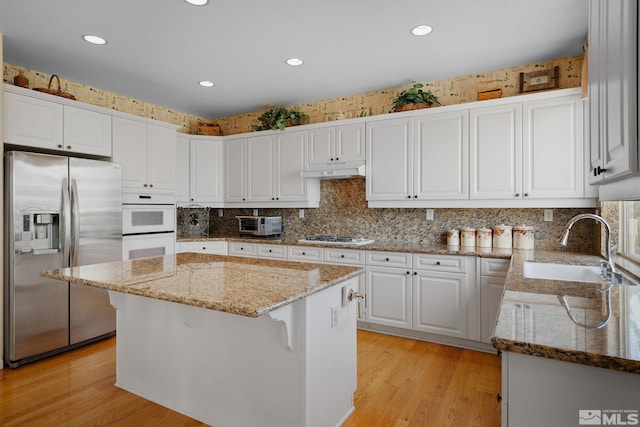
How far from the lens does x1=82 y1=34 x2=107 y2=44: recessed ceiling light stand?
9.01 feet

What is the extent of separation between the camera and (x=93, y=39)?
279 centimetres

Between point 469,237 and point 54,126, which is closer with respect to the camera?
point 54,126

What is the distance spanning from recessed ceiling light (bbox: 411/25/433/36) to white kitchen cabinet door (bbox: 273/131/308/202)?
1.74 m

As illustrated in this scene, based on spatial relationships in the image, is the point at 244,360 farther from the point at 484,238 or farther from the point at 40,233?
the point at 484,238

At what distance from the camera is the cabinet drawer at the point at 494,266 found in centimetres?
290

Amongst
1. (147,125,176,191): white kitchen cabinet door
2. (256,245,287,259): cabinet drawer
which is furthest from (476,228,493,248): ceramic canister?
(147,125,176,191): white kitchen cabinet door

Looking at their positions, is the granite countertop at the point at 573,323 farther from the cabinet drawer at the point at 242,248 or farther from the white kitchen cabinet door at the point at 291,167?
the cabinet drawer at the point at 242,248

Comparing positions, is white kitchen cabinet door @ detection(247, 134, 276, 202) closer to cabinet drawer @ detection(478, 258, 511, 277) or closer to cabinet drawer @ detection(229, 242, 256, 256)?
cabinet drawer @ detection(229, 242, 256, 256)

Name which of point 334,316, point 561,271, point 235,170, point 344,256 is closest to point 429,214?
point 344,256

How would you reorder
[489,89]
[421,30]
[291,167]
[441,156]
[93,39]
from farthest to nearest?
[291,167]
[441,156]
[489,89]
[93,39]
[421,30]

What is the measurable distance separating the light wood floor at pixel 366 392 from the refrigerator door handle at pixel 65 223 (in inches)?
34.1

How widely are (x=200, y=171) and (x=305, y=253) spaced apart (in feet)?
6.28

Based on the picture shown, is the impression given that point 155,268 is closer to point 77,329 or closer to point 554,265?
point 77,329

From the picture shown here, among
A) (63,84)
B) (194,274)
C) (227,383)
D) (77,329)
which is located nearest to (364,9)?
(194,274)
